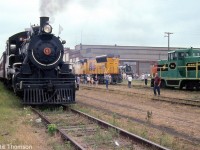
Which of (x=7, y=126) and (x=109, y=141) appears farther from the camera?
(x=7, y=126)

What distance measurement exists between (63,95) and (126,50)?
75903mm

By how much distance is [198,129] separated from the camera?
10.9 metres

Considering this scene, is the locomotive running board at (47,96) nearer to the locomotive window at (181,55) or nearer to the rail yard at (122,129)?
the rail yard at (122,129)

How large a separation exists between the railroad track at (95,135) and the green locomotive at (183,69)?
17.4 m

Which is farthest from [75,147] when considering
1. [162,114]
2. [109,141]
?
[162,114]

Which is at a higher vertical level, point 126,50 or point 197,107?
point 126,50

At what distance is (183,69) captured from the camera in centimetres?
2958

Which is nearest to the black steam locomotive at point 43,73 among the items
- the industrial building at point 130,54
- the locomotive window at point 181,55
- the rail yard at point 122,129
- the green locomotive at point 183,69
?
the rail yard at point 122,129

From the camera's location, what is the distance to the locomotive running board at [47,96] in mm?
14750

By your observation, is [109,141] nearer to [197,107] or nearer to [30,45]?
[30,45]

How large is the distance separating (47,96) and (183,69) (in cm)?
1719

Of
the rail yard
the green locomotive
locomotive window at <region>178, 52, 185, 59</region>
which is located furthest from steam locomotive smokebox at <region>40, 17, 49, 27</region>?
locomotive window at <region>178, 52, 185, 59</region>

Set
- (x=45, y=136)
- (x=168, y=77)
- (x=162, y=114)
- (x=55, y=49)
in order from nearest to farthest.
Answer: (x=45, y=136) < (x=162, y=114) < (x=55, y=49) < (x=168, y=77)

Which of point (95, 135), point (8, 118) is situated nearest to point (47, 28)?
point (8, 118)
